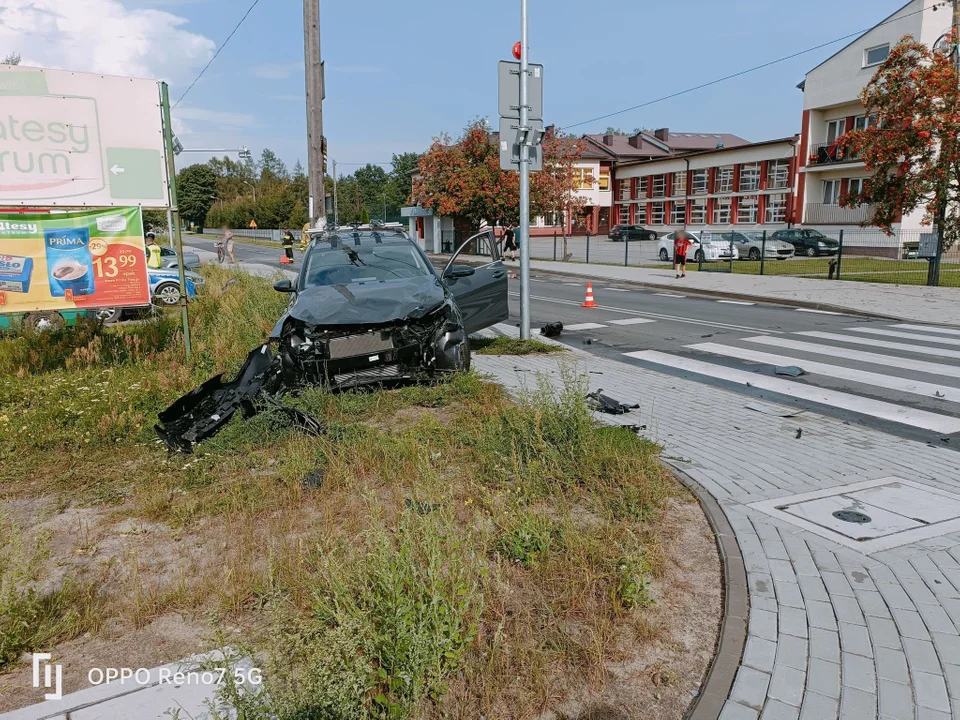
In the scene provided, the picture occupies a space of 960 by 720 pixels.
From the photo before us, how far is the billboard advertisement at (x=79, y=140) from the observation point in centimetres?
737

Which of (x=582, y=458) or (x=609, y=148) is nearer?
(x=582, y=458)

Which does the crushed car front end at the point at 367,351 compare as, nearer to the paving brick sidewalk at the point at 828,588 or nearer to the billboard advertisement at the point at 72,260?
the paving brick sidewalk at the point at 828,588

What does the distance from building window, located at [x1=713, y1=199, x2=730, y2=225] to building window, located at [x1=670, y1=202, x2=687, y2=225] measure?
2885mm

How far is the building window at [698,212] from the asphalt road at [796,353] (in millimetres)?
41744

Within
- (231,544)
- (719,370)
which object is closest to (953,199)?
(719,370)

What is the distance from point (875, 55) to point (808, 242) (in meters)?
11.6

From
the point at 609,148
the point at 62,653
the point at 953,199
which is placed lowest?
the point at 62,653

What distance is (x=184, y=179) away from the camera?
11394cm

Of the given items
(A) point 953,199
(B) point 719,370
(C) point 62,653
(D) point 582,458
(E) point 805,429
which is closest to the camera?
(C) point 62,653

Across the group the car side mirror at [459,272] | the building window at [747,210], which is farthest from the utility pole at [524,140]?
the building window at [747,210]

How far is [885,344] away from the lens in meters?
10.8

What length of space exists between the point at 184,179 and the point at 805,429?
122275mm

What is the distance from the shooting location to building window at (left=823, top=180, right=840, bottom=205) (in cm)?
4300

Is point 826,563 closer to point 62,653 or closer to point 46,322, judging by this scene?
point 62,653
